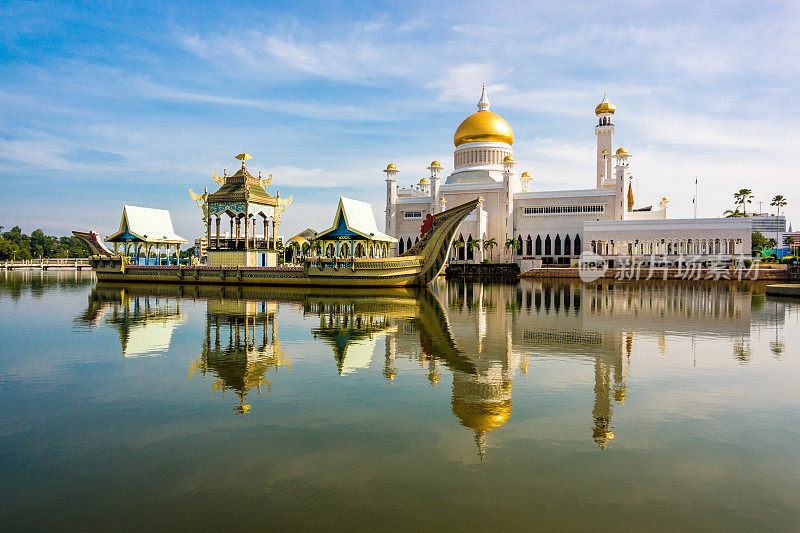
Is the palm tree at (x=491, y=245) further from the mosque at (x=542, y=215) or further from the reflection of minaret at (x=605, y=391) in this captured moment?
the reflection of minaret at (x=605, y=391)

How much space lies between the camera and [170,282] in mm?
36906

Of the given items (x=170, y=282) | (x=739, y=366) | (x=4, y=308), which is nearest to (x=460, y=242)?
(x=170, y=282)

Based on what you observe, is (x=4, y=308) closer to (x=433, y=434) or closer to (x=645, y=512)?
(x=433, y=434)

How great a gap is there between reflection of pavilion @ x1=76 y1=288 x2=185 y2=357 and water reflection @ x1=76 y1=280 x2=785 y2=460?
4 cm

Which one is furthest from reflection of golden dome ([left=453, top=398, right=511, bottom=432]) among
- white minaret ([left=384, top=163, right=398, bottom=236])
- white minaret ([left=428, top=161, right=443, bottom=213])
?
white minaret ([left=384, top=163, right=398, bottom=236])

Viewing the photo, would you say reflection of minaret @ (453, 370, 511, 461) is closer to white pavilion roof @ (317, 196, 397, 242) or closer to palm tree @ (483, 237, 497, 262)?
white pavilion roof @ (317, 196, 397, 242)

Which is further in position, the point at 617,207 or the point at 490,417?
the point at 617,207

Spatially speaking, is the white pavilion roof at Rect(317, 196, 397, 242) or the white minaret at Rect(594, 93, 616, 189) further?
the white minaret at Rect(594, 93, 616, 189)

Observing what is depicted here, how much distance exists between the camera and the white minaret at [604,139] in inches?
2244

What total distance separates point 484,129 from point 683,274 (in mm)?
27089

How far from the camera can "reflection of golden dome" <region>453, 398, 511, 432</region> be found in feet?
20.7

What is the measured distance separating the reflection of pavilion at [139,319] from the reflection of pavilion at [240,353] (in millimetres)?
1052

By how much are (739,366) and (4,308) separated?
23625mm

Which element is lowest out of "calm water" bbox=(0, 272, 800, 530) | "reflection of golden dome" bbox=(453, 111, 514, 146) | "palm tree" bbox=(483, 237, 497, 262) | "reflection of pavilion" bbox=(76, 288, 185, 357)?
"calm water" bbox=(0, 272, 800, 530)
